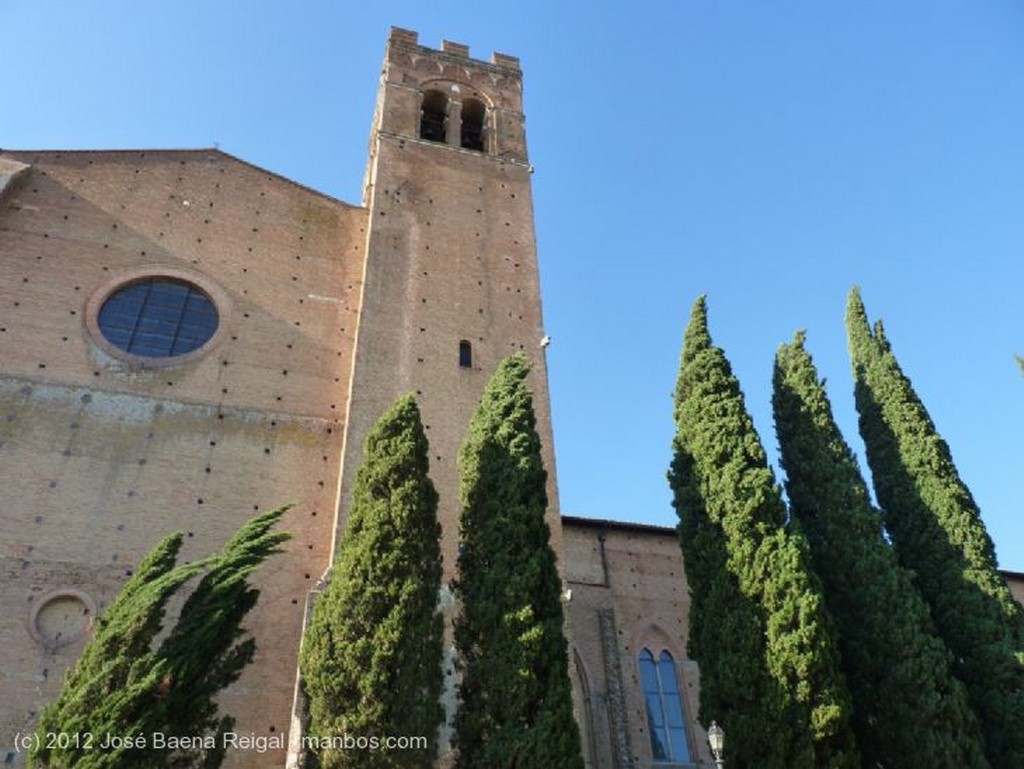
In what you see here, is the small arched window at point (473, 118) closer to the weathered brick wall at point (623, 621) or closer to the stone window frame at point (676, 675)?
the weathered brick wall at point (623, 621)

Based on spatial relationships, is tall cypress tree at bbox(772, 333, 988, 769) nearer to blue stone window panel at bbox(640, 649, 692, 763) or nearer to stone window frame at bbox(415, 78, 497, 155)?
blue stone window panel at bbox(640, 649, 692, 763)

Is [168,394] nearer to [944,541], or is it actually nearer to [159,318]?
[159,318]

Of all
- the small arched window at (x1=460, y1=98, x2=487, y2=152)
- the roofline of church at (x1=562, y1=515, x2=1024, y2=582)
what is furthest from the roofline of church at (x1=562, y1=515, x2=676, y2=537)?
the small arched window at (x1=460, y1=98, x2=487, y2=152)

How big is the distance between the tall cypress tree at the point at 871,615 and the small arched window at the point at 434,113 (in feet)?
33.6

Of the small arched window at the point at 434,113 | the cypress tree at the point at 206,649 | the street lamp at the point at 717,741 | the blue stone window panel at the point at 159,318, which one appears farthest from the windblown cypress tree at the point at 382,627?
the small arched window at the point at 434,113

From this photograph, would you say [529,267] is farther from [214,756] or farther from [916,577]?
[214,756]

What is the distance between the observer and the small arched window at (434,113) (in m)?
18.9

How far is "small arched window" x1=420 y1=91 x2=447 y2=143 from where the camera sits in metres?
18.9

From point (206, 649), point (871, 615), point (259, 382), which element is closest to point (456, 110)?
point (259, 382)

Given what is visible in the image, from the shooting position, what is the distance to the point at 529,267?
15711 mm

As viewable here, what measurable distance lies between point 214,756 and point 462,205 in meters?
11.1

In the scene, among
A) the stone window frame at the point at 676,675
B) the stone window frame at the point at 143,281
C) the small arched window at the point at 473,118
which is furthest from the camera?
the small arched window at the point at 473,118

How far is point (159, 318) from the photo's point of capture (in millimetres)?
13281

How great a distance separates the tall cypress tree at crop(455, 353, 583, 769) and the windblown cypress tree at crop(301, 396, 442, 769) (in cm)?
46
